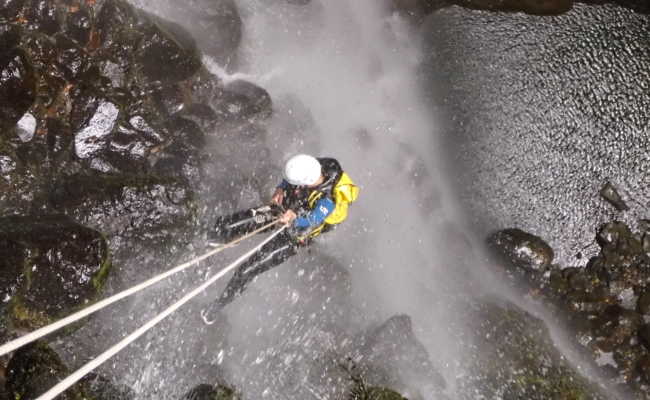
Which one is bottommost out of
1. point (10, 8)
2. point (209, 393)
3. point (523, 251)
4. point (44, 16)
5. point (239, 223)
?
point (209, 393)

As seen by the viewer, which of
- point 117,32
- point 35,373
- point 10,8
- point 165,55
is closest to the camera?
point 35,373

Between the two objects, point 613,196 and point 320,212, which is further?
point 613,196

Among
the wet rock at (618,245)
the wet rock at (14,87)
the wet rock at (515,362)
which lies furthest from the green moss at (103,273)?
the wet rock at (618,245)

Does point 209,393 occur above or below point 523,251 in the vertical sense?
below

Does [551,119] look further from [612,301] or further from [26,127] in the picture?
[26,127]

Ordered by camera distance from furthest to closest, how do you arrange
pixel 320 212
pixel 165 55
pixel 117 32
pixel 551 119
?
pixel 551 119, pixel 165 55, pixel 117 32, pixel 320 212

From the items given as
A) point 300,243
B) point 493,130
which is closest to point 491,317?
point 493,130

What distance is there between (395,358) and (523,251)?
333 cm

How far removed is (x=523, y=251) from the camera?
29.3ft

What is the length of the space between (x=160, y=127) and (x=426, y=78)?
18.8 ft

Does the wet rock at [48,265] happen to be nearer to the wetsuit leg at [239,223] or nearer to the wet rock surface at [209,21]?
the wetsuit leg at [239,223]

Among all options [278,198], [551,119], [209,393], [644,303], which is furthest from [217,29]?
[644,303]

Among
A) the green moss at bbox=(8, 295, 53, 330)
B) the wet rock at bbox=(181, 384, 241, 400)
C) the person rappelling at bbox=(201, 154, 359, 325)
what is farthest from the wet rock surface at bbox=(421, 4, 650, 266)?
the green moss at bbox=(8, 295, 53, 330)

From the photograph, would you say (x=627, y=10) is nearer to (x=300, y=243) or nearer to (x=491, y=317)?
(x=491, y=317)
